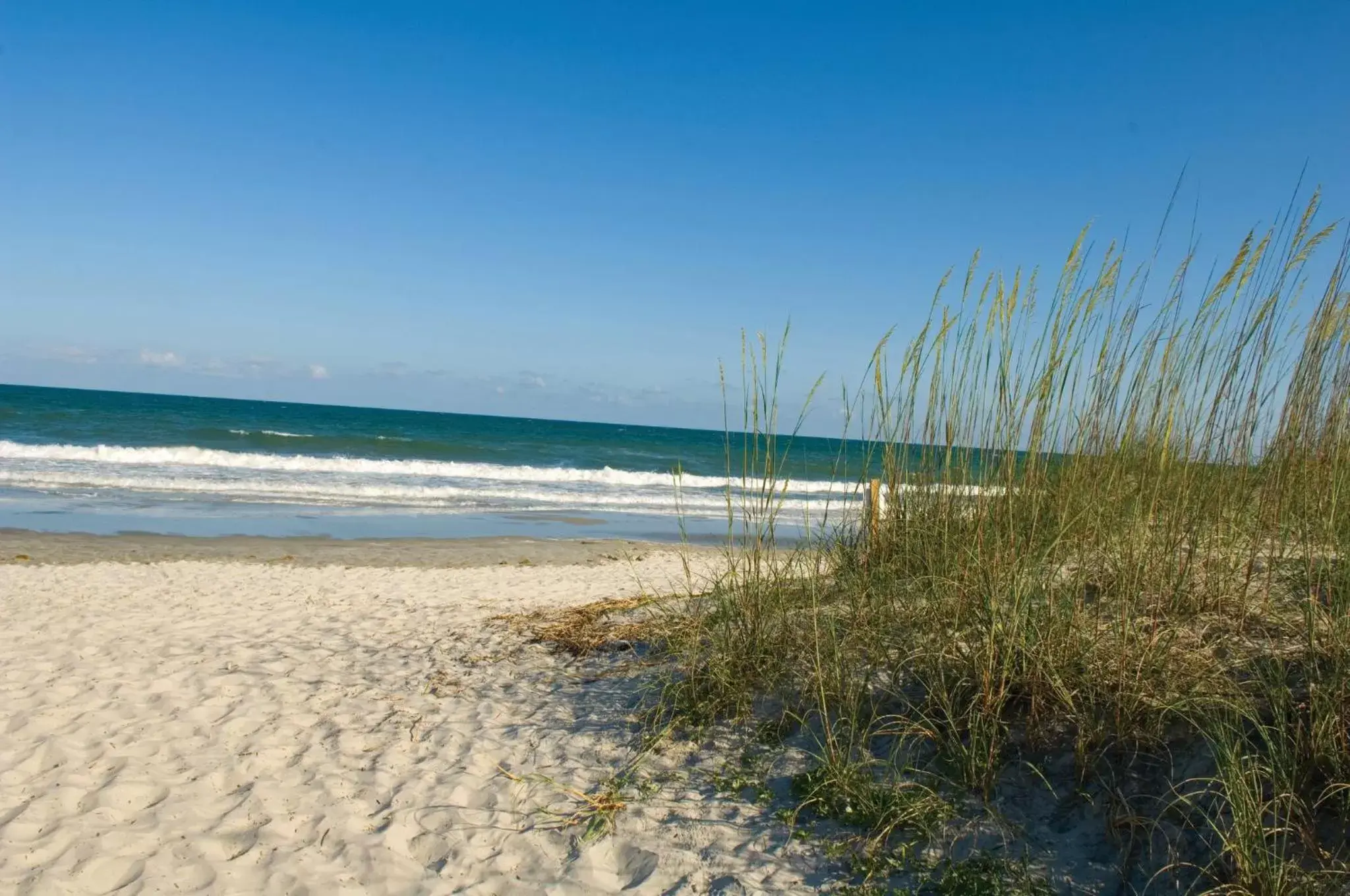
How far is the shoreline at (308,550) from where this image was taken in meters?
9.98

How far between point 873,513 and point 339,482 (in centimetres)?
1828

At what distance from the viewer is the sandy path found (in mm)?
3086

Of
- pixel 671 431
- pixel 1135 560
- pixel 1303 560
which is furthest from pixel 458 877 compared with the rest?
pixel 671 431

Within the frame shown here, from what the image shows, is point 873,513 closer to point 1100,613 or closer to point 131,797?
point 1100,613

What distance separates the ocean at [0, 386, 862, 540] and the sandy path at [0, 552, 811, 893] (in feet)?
4.21

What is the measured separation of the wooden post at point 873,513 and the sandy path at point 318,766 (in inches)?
60.3

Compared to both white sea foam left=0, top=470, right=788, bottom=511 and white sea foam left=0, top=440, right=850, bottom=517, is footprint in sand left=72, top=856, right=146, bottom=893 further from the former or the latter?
white sea foam left=0, top=470, right=788, bottom=511

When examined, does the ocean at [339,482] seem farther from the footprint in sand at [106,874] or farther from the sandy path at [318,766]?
the footprint in sand at [106,874]

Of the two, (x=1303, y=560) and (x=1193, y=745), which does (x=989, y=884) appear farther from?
(x=1303, y=560)

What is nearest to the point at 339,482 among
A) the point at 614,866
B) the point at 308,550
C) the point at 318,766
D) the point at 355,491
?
the point at 355,491

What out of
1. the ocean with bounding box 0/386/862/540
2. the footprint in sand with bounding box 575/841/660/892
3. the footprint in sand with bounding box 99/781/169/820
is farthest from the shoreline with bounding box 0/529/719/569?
the footprint in sand with bounding box 575/841/660/892

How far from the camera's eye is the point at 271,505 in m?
15.7

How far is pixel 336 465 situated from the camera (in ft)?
79.5

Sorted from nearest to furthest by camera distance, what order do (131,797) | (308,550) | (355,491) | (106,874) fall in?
1. (106,874)
2. (131,797)
3. (308,550)
4. (355,491)
